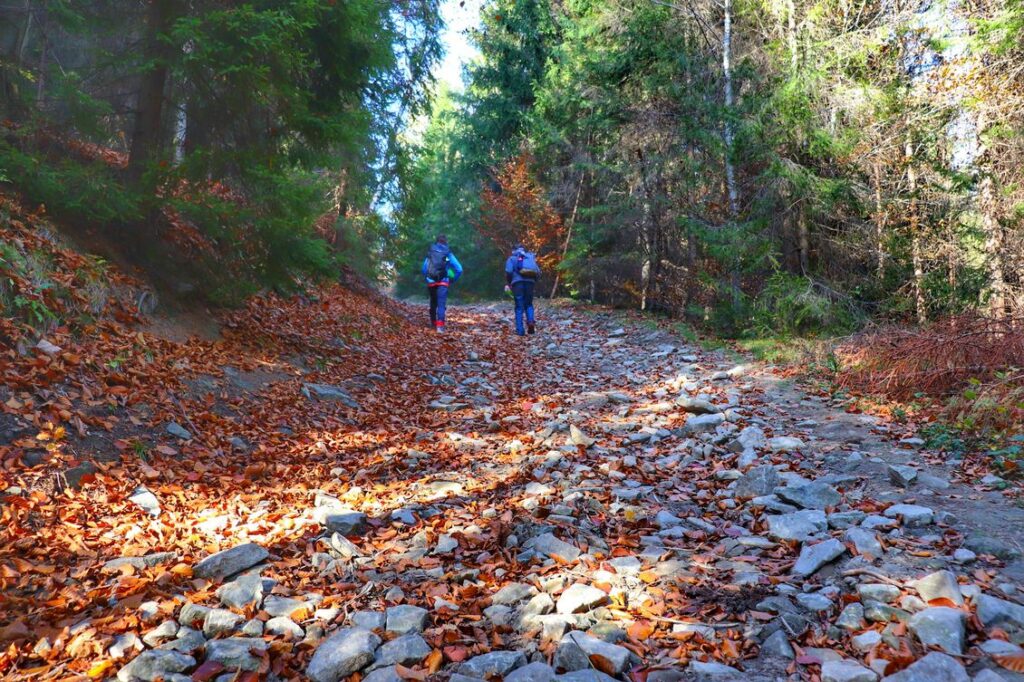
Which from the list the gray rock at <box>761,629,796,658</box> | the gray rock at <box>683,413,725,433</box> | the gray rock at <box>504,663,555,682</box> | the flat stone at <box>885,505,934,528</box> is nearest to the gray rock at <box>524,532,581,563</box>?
the gray rock at <box>504,663,555,682</box>

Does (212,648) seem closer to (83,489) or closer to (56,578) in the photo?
(56,578)

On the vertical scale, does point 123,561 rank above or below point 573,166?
below

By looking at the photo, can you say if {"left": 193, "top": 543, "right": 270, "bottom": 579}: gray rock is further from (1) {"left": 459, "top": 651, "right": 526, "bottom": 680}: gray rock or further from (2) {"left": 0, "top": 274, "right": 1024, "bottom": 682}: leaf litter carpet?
A: (1) {"left": 459, "top": 651, "right": 526, "bottom": 680}: gray rock

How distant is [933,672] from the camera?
2678 millimetres

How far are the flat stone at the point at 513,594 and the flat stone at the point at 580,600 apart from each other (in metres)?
0.21

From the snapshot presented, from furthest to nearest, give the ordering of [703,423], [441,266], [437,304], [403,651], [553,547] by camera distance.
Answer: [437,304]
[441,266]
[703,423]
[553,547]
[403,651]

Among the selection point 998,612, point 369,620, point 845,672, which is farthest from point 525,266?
point 845,672

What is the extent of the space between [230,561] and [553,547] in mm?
2103

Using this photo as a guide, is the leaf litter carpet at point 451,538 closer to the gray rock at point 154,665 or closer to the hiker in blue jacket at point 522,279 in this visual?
the gray rock at point 154,665

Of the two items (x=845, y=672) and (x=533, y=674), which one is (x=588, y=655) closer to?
(x=533, y=674)

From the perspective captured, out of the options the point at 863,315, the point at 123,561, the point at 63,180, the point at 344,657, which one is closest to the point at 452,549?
the point at 344,657

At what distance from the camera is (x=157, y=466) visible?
5262 mm

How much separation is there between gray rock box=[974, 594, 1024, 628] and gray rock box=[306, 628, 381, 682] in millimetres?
3003

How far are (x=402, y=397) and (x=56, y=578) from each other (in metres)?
5.32
